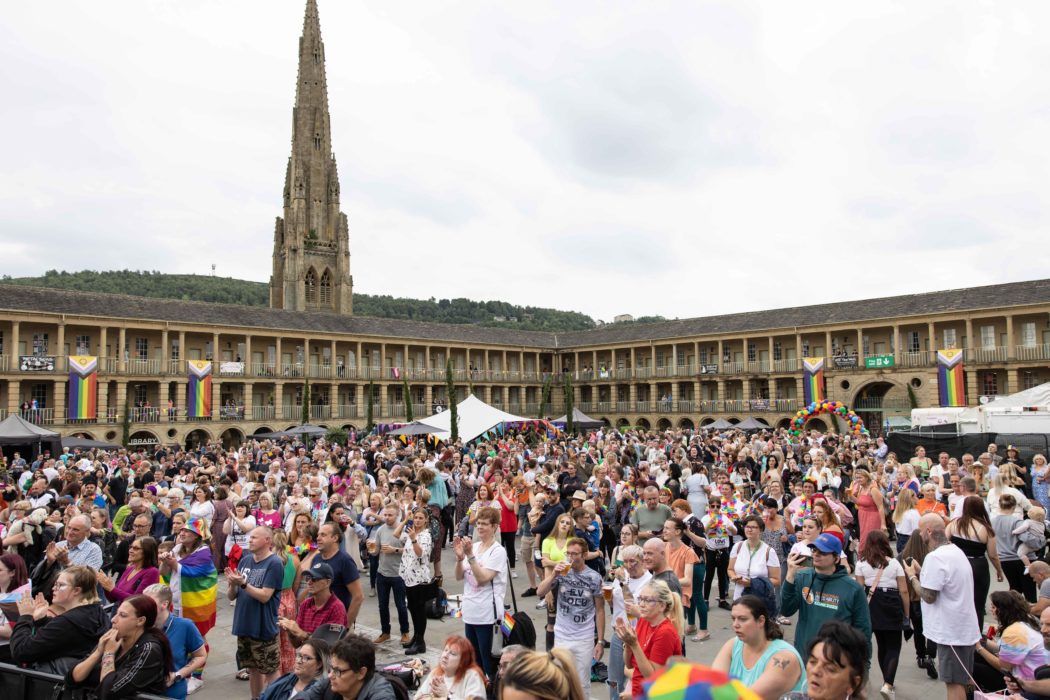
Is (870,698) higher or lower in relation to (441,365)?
lower

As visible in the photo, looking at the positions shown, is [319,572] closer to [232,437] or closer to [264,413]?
[232,437]

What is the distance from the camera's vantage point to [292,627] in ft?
16.5

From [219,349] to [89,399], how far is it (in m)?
9.09

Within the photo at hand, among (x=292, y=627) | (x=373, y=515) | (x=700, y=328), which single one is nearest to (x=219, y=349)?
(x=700, y=328)

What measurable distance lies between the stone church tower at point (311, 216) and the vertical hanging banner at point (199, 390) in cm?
2329

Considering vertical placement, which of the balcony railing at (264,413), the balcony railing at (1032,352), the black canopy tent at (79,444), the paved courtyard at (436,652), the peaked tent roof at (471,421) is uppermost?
the balcony railing at (1032,352)

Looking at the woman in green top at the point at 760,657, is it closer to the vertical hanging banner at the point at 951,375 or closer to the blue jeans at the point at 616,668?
the blue jeans at the point at 616,668

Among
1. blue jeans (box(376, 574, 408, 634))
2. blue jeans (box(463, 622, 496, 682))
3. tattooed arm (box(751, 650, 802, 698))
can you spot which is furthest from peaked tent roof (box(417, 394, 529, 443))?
tattooed arm (box(751, 650, 802, 698))

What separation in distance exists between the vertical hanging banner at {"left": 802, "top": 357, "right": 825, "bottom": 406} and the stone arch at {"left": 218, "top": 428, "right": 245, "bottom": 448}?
3503 centimetres

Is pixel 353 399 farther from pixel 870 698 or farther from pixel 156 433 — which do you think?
pixel 870 698

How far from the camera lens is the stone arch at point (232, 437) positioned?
41.9m

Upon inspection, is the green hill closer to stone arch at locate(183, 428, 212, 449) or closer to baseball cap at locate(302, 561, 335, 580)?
stone arch at locate(183, 428, 212, 449)

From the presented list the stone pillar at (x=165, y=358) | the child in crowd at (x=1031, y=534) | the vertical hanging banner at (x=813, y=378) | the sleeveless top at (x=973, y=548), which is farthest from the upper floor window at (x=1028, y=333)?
the stone pillar at (x=165, y=358)

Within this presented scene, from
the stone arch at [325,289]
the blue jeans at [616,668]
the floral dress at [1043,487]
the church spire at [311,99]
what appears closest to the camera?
the blue jeans at [616,668]
